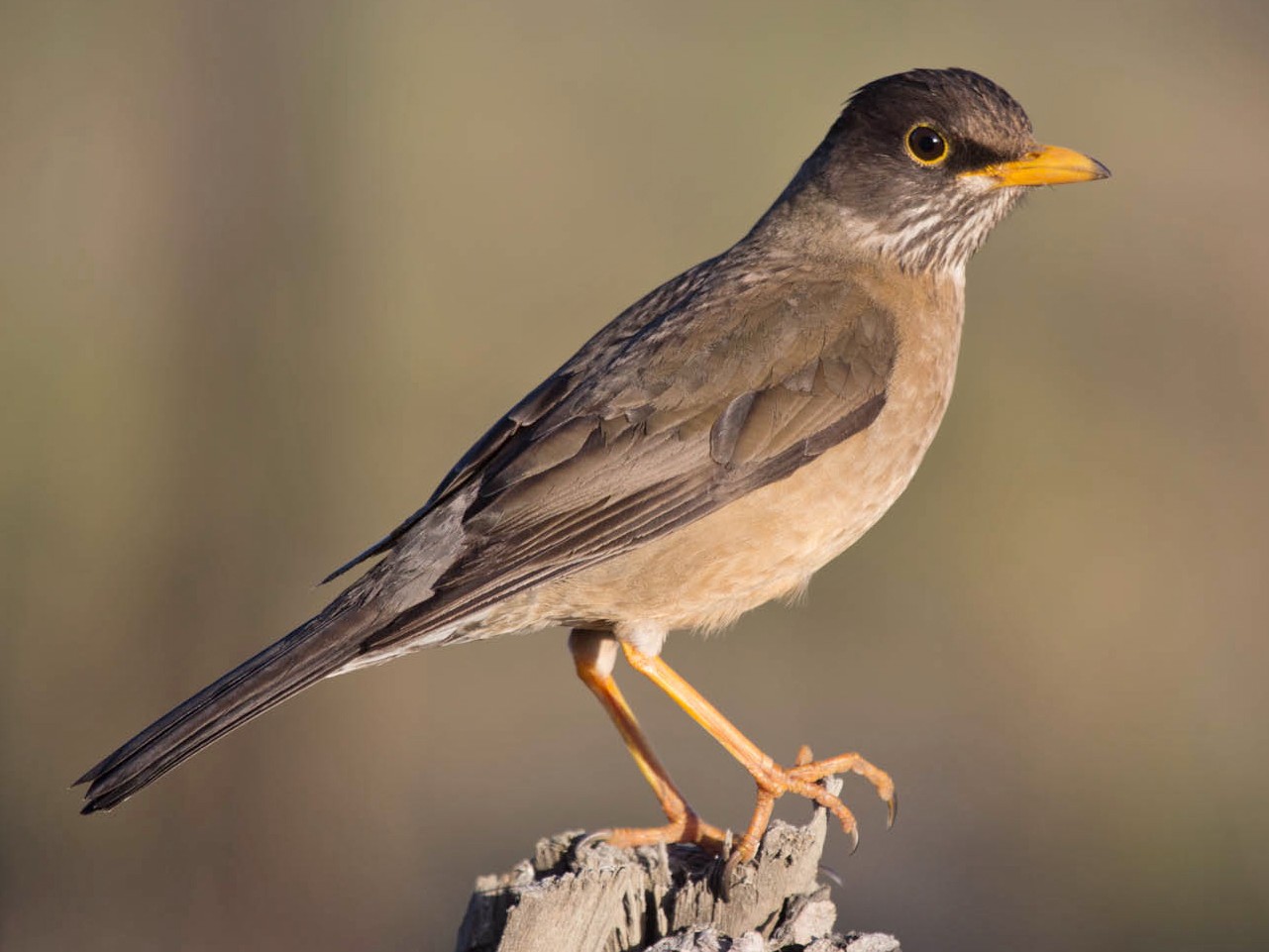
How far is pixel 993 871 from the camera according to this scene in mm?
9070

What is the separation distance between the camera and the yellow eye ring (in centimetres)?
590

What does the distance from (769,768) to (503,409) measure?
22.5ft

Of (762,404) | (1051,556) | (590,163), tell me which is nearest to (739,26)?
(590,163)

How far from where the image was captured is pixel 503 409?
1187 cm

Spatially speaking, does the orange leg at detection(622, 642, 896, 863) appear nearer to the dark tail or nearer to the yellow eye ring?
the dark tail

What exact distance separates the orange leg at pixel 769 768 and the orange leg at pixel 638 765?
0.69 feet

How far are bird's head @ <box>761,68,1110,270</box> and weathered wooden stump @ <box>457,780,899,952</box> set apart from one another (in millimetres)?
2331

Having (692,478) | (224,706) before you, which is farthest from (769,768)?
(224,706)

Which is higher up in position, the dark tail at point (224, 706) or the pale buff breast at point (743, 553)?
the dark tail at point (224, 706)

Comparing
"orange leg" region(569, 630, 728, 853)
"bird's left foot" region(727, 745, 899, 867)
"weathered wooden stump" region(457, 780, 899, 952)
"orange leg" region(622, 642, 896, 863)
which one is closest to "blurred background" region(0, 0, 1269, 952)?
"orange leg" region(569, 630, 728, 853)

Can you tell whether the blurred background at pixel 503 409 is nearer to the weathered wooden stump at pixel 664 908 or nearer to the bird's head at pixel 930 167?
the bird's head at pixel 930 167

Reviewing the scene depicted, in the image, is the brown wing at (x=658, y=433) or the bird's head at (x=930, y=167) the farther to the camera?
the bird's head at (x=930, y=167)

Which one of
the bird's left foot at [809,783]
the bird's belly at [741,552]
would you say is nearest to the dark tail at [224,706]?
the bird's belly at [741,552]

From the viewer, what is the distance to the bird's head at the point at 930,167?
5785 millimetres
